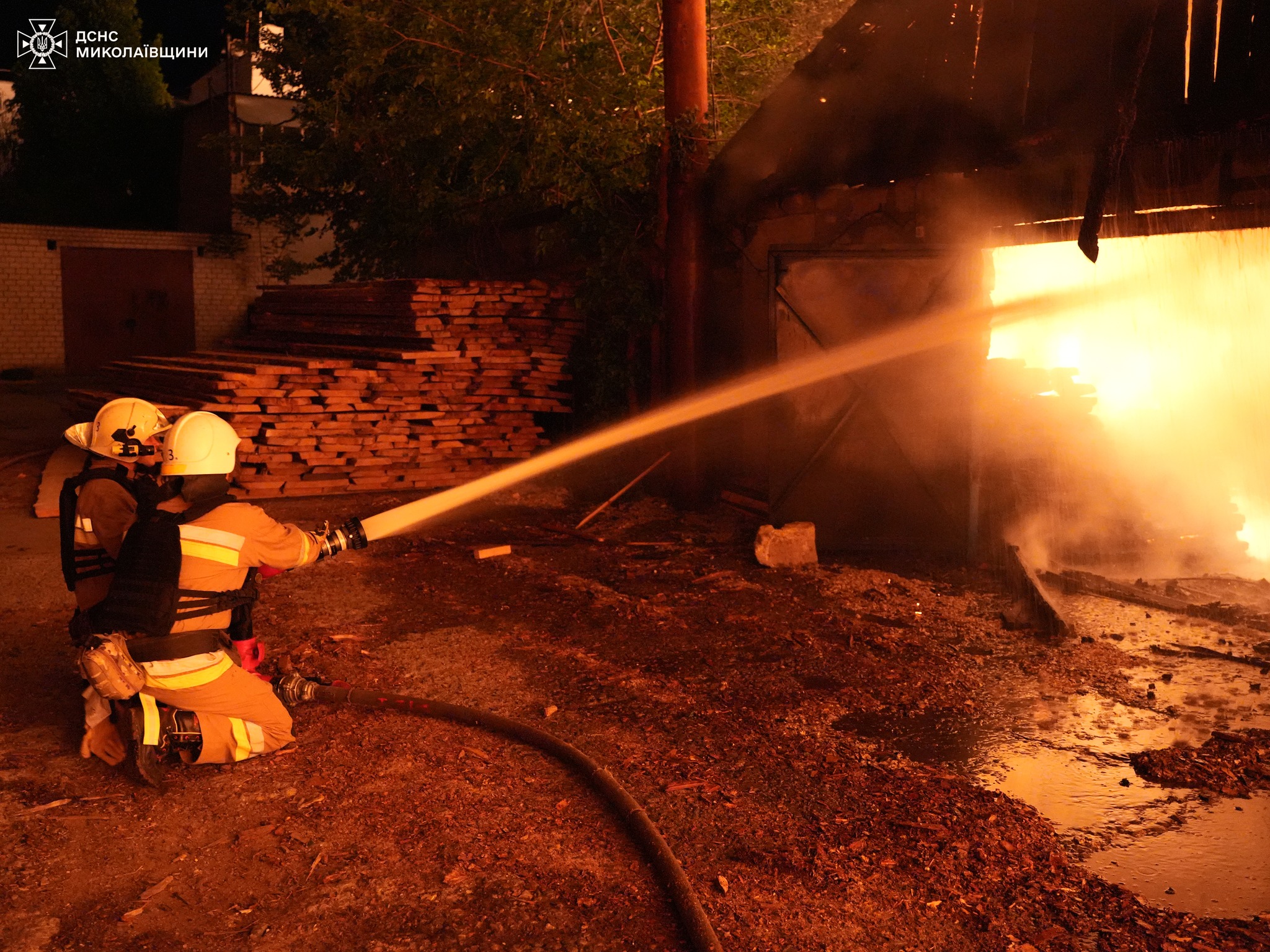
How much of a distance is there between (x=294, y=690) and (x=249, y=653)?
333 millimetres

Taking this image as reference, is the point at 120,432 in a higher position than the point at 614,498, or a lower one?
higher

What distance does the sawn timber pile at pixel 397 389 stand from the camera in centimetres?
1075

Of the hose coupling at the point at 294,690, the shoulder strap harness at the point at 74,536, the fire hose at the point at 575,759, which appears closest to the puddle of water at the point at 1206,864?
the fire hose at the point at 575,759

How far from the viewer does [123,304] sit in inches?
915

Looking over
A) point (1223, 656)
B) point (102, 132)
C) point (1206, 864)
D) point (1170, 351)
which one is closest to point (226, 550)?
point (1206, 864)

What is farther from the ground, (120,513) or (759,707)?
(120,513)

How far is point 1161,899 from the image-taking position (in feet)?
12.3

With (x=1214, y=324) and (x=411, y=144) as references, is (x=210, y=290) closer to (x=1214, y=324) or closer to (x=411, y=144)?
(x=411, y=144)

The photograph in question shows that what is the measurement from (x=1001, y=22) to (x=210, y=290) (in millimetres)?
20528

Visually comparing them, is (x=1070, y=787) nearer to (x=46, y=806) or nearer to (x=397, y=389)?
(x=46, y=806)

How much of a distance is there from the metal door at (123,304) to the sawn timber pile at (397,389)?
11.7 m

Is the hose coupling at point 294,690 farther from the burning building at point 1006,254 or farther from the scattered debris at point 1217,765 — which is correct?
the burning building at point 1006,254

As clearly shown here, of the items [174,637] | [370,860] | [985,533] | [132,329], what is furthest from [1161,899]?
[132,329]

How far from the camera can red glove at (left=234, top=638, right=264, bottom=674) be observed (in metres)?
5.05
